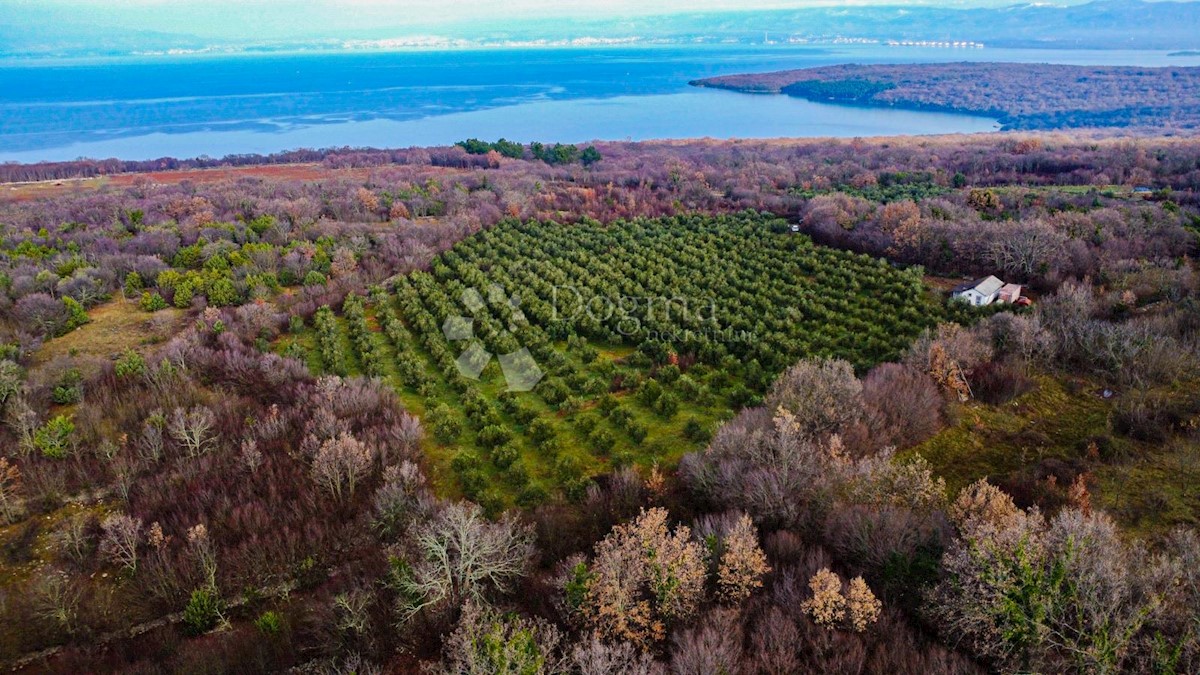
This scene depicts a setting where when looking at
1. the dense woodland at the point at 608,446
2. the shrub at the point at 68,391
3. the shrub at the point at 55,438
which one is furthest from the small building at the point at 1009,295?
the shrub at the point at 68,391

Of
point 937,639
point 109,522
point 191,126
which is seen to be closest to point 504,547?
point 937,639

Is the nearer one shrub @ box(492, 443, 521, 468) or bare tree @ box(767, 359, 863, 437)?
bare tree @ box(767, 359, 863, 437)

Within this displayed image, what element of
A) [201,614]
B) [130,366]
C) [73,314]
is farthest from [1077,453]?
[73,314]

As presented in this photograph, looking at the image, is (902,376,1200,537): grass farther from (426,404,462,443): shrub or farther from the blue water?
the blue water

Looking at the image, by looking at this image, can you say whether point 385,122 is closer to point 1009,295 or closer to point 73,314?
point 73,314

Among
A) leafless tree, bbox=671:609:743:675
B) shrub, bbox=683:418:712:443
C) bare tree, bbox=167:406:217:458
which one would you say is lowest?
shrub, bbox=683:418:712:443

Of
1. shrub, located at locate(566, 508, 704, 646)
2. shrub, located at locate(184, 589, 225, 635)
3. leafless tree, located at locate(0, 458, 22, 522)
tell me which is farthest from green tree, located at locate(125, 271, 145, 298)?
shrub, located at locate(566, 508, 704, 646)
